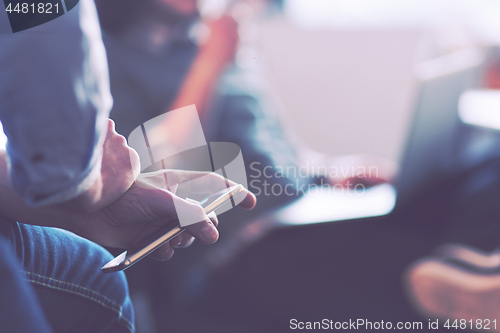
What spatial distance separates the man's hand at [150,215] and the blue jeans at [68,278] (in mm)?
25

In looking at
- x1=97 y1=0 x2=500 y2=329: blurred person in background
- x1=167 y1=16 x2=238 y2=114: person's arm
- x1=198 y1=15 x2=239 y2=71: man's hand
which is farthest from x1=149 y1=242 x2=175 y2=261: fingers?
x1=198 y1=15 x2=239 y2=71: man's hand

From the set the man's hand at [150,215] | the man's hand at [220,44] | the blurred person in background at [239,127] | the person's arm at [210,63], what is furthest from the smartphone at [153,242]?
the man's hand at [220,44]

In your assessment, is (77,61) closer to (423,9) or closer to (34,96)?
(34,96)

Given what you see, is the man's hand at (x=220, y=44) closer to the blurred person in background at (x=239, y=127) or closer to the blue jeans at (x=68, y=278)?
the blurred person in background at (x=239, y=127)

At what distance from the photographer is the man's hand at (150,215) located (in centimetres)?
31

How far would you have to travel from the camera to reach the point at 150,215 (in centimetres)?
32

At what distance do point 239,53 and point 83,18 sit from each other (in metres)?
1.06

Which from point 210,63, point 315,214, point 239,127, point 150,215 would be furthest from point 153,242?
point 210,63

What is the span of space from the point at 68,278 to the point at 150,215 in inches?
3.7

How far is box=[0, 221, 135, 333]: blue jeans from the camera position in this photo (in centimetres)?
31

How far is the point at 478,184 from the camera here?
2.68 ft

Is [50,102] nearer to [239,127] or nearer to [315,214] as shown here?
[315,214]

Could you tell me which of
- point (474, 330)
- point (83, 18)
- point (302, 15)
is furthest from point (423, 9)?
point (83, 18)

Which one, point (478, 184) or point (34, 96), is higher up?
point (34, 96)
